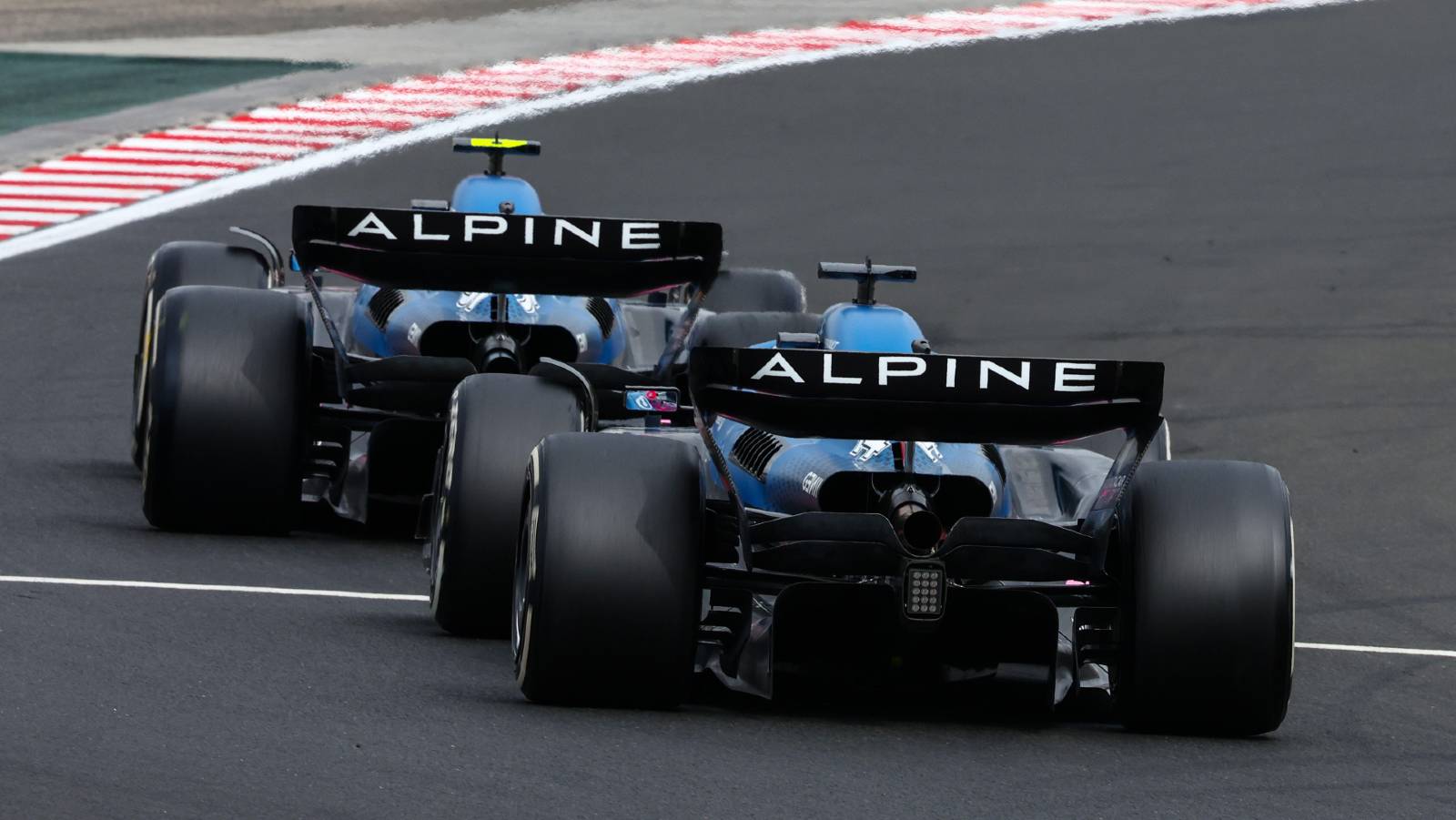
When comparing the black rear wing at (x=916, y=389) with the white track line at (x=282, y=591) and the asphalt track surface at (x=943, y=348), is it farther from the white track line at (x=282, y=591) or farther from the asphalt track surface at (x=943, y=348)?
the white track line at (x=282, y=591)

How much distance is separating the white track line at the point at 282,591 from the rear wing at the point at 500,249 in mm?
1448

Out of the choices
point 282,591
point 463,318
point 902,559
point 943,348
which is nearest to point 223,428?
point 282,591

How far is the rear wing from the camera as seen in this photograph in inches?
415

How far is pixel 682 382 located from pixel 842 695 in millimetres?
3698

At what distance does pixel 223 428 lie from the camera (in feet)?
34.6

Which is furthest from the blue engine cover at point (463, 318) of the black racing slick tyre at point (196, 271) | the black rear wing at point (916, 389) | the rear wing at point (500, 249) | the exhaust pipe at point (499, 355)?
the black rear wing at point (916, 389)

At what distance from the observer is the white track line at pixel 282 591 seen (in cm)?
945

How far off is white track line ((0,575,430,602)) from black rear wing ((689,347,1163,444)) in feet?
8.71

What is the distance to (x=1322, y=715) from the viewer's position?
8.30 meters

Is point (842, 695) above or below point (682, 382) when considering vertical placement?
below

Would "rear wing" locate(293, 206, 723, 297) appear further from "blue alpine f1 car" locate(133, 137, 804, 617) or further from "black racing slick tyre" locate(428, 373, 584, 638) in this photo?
"black racing slick tyre" locate(428, 373, 584, 638)

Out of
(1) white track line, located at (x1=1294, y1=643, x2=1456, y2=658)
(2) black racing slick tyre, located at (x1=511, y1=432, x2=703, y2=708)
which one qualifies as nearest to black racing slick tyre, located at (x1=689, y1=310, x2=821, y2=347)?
(1) white track line, located at (x1=1294, y1=643, x2=1456, y2=658)

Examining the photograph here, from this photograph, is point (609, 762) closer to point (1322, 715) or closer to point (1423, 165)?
point (1322, 715)

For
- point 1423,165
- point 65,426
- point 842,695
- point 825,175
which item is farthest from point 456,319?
point 1423,165
